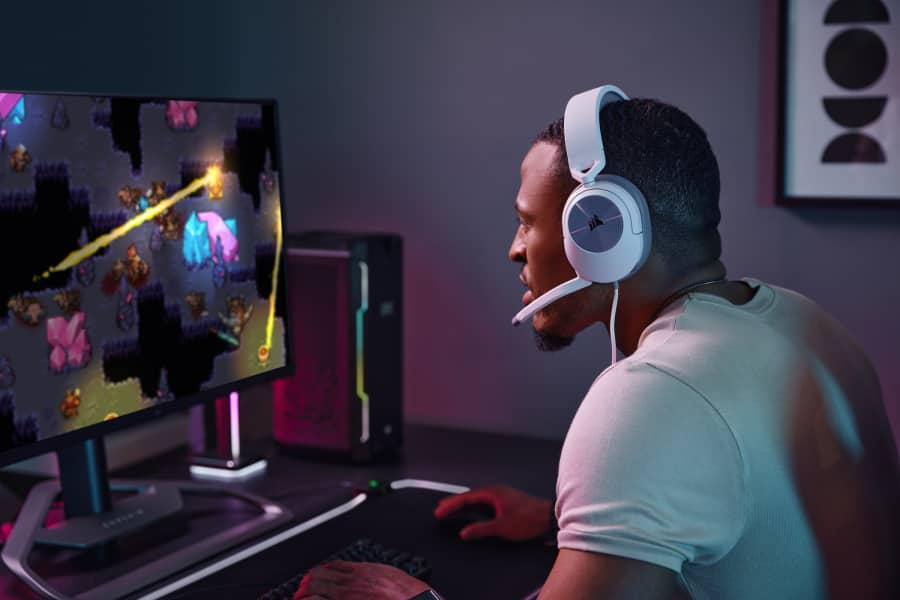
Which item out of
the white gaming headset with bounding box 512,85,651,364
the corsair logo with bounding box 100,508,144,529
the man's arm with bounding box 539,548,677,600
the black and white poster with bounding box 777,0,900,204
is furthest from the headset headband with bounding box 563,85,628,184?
the corsair logo with bounding box 100,508,144,529

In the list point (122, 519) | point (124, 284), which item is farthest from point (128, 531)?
point (124, 284)

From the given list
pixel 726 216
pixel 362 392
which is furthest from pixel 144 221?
pixel 726 216

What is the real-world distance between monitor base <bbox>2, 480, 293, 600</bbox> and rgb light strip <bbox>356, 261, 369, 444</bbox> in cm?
27

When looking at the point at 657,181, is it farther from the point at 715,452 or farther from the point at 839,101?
the point at 839,101

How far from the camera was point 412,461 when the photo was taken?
6.01 feet

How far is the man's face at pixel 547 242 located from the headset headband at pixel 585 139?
0.06 meters

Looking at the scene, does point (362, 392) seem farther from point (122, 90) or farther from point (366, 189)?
point (122, 90)

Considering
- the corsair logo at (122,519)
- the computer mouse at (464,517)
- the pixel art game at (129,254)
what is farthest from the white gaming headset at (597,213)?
the corsair logo at (122,519)

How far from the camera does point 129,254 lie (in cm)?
139

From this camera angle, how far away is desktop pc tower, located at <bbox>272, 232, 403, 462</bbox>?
1788 mm

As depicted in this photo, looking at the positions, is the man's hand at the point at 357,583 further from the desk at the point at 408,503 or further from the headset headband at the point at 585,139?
the headset headband at the point at 585,139

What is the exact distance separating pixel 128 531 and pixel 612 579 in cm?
79

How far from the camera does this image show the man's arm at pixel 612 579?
906mm

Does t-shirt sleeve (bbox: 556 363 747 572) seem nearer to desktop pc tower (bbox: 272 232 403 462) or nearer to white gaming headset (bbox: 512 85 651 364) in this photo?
white gaming headset (bbox: 512 85 651 364)
